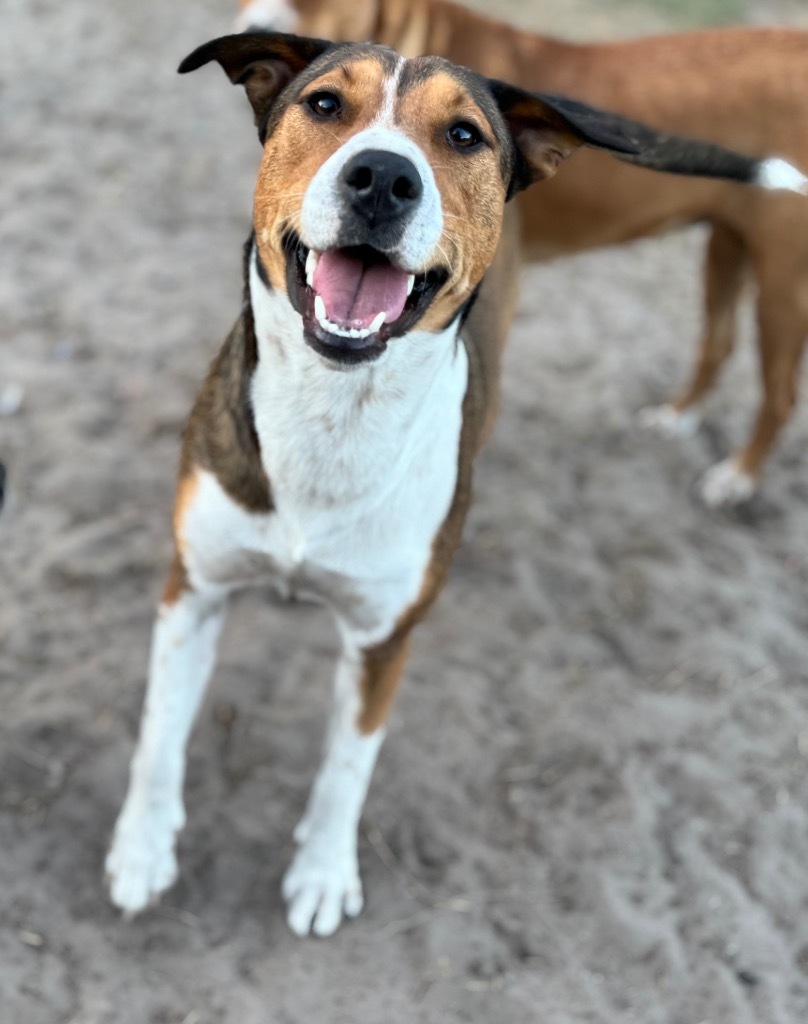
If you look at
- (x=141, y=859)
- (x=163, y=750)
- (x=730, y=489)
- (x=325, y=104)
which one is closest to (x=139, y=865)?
(x=141, y=859)

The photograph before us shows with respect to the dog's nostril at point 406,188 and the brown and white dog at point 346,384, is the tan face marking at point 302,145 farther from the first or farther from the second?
the dog's nostril at point 406,188

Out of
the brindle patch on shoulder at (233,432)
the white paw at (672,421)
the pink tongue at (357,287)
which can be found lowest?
the white paw at (672,421)

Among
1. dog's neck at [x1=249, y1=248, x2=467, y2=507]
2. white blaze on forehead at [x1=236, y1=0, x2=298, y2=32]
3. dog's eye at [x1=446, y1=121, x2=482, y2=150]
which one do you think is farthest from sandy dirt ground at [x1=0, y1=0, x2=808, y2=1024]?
dog's eye at [x1=446, y1=121, x2=482, y2=150]

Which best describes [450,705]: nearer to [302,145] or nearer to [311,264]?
[311,264]

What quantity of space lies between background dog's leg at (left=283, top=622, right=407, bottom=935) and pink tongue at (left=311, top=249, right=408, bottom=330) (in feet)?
3.25

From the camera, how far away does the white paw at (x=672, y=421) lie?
5.09 metres

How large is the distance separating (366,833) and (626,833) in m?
0.79

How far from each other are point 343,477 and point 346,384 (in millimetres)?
238

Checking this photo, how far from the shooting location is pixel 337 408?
8.32ft

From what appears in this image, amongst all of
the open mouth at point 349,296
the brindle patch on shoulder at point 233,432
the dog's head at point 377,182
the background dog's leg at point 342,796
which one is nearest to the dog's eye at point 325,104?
the dog's head at point 377,182

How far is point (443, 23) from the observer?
4.01 meters

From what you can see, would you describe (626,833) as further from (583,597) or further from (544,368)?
(544,368)

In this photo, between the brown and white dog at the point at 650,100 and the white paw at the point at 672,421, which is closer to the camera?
the brown and white dog at the point at 650,100

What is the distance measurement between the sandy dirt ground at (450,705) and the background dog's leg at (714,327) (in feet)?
0.42
